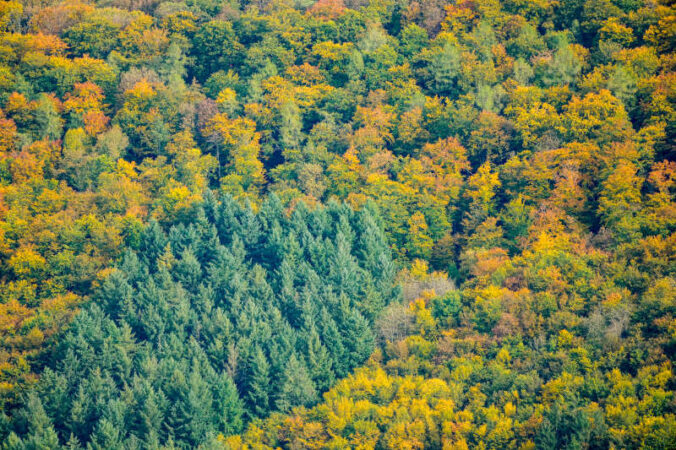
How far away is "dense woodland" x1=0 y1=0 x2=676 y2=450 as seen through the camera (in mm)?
75438

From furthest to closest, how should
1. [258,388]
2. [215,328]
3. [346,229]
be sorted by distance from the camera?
[346,229]
[215,328]
[258,388]

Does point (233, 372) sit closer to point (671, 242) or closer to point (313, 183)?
point (313, 183)

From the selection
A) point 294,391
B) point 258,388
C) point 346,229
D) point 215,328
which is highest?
point 346,229

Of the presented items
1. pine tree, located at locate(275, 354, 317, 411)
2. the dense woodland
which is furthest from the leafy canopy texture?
the dense woodland

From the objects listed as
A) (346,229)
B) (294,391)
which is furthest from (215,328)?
(346,229)

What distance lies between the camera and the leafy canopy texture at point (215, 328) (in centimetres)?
7775

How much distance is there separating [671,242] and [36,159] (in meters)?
67.9

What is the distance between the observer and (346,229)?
93.6 meters

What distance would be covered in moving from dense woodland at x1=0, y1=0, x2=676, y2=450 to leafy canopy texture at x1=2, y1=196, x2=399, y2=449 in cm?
26

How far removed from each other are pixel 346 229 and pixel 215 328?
56.4 ft

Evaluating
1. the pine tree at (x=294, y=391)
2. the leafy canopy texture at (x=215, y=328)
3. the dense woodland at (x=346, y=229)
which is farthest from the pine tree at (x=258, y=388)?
the pine tree at (x=294, y=391)

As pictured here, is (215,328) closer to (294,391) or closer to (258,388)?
(258,388)

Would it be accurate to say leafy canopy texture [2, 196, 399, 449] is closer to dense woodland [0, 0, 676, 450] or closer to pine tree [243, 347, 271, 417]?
pine tree [243, 347, 271, 417]

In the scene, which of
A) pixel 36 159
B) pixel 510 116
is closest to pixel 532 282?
pixel 510 116
